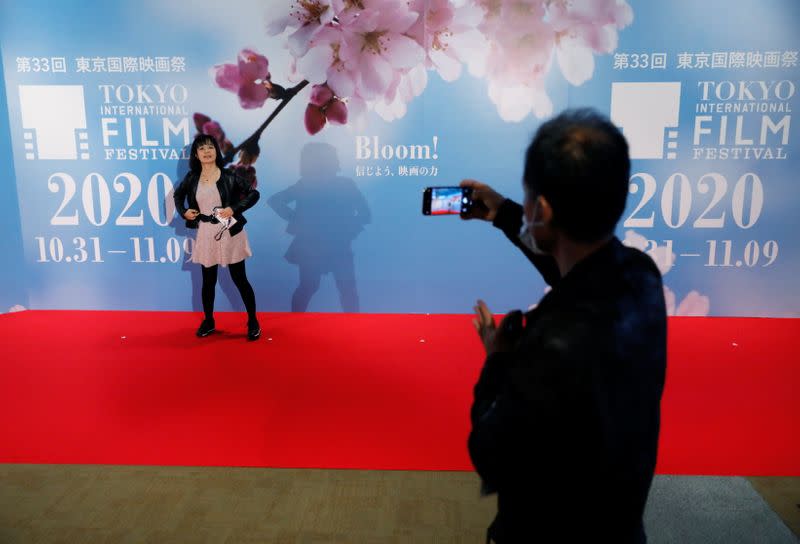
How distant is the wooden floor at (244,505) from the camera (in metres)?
2.17

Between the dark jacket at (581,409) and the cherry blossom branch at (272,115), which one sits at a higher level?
the cherry blossom branch at (272,115)

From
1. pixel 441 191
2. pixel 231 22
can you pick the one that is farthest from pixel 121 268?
pixel 441 191

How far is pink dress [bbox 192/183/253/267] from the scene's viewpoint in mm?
4195

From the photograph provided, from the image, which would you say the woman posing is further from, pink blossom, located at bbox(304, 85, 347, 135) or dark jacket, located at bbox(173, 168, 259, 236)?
pink blossom, located at bbox(304, 85, 347, 135)

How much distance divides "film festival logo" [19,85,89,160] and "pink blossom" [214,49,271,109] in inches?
39.7

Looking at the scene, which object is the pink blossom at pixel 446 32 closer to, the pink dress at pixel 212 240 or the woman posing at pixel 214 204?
the woman posing at pixel 214 204

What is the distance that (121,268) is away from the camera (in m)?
4.90

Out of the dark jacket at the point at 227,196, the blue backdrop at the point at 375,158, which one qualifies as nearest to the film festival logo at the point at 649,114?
the blue backdrop at the point at 375,158

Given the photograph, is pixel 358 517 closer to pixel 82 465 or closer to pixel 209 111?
pixel 82 465

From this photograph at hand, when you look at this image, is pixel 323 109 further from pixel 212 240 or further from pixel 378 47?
pixel 212 240

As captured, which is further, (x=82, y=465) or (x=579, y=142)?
(x=82, y=465)

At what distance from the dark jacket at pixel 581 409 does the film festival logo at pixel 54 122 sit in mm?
4441

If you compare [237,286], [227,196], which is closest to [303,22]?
[227,196]

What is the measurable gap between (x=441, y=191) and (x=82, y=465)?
71.7 inches
